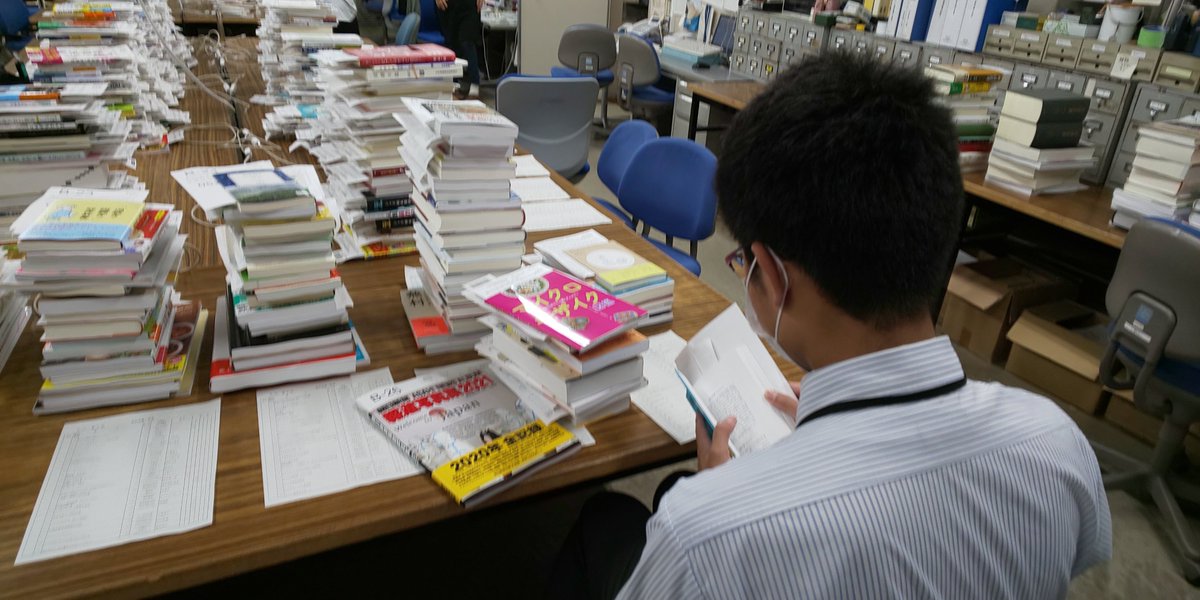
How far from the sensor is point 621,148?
108 inches

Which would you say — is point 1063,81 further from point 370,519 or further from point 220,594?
point 220,594

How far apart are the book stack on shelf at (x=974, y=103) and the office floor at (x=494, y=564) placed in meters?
1.42

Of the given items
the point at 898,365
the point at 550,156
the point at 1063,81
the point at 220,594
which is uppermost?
the point at 1063,81

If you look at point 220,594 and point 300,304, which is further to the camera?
point 220,594

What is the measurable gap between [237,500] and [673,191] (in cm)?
174

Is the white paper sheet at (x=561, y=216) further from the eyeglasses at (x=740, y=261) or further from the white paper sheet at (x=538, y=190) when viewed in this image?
the eyeglasses at (x=740, y=261)

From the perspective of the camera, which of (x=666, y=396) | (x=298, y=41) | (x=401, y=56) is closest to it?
(x=666, y=396)

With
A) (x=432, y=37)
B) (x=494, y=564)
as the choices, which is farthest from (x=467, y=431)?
(x=432, y=37)

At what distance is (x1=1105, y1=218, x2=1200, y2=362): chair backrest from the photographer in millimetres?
1750

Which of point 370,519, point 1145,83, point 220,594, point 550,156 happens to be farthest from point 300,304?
point 1145,83

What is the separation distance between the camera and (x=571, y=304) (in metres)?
1.17

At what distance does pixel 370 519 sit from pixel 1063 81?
304 centimetres

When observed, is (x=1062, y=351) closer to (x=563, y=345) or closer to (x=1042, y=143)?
(x=1042, y=143)

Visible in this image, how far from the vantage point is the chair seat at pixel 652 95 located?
213 inches
